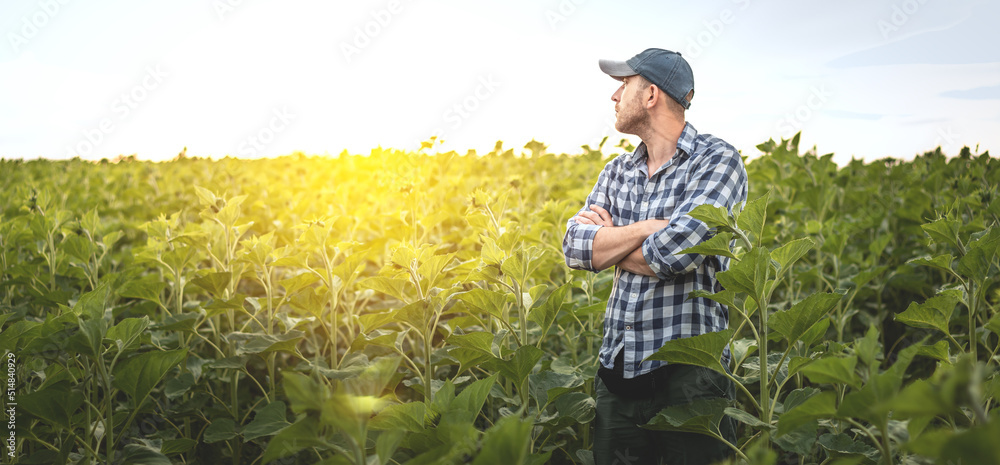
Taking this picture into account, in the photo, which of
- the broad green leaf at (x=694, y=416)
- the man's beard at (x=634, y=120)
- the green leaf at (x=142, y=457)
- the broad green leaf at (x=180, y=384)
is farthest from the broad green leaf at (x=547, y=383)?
the broad green leaf at (x=180, y=384)

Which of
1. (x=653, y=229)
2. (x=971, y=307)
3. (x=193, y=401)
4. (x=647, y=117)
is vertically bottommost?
(x=193, y=401)

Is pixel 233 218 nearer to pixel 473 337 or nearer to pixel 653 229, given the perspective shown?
pixel 473 337

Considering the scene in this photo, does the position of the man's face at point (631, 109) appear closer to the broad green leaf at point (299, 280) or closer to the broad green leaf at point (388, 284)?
the broad green leaf at point (388, 284)

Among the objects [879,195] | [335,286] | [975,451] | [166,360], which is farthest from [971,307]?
[879,195]

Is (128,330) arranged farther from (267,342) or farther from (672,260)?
(672,260)

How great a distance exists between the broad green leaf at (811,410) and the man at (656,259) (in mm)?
879

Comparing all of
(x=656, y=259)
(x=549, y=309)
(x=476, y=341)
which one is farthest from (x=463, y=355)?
(x=656, y=259)

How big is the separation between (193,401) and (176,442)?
1.10 m

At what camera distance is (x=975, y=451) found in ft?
3.23

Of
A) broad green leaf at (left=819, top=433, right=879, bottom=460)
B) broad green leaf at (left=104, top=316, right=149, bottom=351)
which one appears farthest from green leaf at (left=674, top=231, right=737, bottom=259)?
broad green leaf at (left=104, top=316, right=149, bottom=351)

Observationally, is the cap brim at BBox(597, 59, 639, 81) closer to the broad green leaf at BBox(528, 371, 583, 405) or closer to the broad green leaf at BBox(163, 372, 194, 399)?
the broad green leaf at BBox(528, 371, 583, 405)

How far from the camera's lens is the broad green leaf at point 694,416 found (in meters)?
2.03

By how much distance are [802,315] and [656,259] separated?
1.90ft

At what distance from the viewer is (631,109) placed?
2.77 meters
